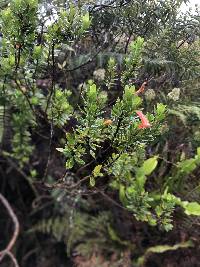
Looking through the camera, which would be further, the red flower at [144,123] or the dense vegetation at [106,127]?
the dense vegetation at [106,127]

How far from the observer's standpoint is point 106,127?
1.40 meters

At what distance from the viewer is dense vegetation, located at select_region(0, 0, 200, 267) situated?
1398 millimetres

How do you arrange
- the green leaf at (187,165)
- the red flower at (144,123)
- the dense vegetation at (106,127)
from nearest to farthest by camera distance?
the red flower at (144,123) < the dense vegetation at (106,127) < the green leaf at (187,165)

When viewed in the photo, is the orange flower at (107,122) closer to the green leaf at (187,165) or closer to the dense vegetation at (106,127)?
the dense vegetation at (106,127)

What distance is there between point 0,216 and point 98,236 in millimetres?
804

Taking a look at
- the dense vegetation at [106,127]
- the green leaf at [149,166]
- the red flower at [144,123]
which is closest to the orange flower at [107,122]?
the dense vegetation at [106,127]

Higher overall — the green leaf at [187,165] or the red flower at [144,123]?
the red flower at [144,123]

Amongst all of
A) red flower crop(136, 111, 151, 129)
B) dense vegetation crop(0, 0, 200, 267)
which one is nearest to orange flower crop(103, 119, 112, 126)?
dense vegetation crop(0, 0, 200, 267)

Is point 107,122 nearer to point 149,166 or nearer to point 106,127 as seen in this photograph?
point 106,127

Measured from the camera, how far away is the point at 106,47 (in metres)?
1.92

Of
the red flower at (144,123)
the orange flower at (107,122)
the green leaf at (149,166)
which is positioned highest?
the red flower at (144,123)

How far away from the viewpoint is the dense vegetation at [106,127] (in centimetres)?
140

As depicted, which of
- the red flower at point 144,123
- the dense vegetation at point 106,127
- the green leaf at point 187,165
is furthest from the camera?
the green leaf at point 187,165

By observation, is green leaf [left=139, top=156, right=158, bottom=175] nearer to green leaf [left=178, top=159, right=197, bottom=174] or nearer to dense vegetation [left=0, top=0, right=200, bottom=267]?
dense vegetation [left=0, top=0, right=200, bottom=267]
